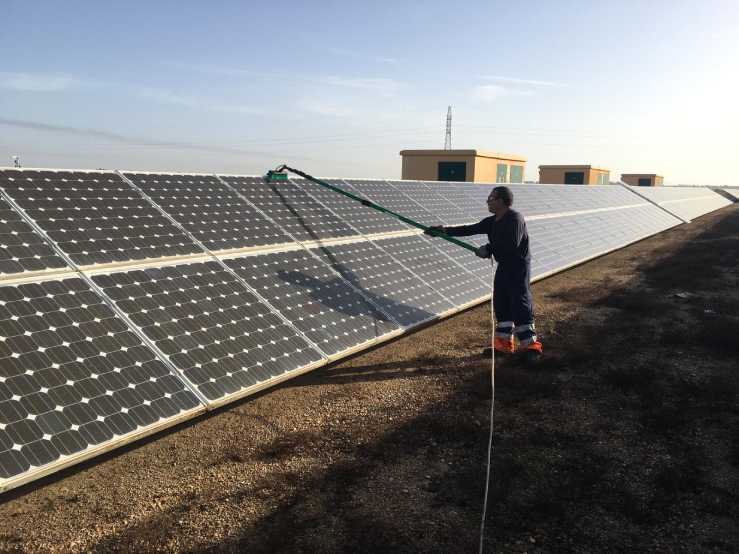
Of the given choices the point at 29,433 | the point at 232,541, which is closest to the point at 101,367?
the point at 29,433

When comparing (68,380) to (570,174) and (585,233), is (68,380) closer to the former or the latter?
(585,233)

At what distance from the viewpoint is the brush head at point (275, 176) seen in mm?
12664

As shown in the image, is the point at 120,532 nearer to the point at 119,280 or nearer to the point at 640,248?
the point at 119,280

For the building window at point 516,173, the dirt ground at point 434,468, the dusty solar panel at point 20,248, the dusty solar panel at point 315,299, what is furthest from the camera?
the building window at point 516,173

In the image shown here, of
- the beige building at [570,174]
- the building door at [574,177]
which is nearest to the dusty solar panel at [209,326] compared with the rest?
the beige building at [570,174]

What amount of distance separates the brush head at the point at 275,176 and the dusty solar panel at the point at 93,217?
12.5 feet

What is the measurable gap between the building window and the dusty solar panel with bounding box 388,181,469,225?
35.6m

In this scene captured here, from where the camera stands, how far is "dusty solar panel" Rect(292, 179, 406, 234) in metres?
12.8

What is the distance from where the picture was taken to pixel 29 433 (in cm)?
503

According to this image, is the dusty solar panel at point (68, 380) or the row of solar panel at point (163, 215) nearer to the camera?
the dusty solar panel at point (68, 380)

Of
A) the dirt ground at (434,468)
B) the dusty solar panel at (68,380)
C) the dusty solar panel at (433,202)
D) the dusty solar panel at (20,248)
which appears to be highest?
the dusty solar panel at (433,202)

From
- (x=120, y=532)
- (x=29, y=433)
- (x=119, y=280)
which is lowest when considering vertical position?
(x=120, y=532)

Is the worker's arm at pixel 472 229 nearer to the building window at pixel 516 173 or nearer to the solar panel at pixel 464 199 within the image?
the solar panel at pixel 464 199

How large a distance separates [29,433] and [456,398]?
5.89 m
